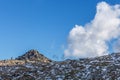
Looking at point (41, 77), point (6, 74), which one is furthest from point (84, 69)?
point (6, 74)

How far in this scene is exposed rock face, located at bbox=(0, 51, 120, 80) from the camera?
33500 millimetres

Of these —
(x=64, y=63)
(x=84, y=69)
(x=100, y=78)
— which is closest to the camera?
(x=100, y=78)

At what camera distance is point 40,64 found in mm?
38094

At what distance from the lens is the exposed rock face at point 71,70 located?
33.5 m

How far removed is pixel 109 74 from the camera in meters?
33.1

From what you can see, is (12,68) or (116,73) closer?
(116,73)

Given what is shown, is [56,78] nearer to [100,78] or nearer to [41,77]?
[41,77]

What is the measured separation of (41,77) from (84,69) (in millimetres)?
4176

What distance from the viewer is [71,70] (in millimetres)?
35219

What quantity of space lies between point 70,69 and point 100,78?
3.84 m

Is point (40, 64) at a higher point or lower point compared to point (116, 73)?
higher

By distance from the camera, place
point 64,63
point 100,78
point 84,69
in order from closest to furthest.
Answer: point 100,78
point 84,69
point 64,63

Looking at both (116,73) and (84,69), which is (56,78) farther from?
(116,73)

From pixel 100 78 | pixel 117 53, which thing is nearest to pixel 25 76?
pixel 100 78
